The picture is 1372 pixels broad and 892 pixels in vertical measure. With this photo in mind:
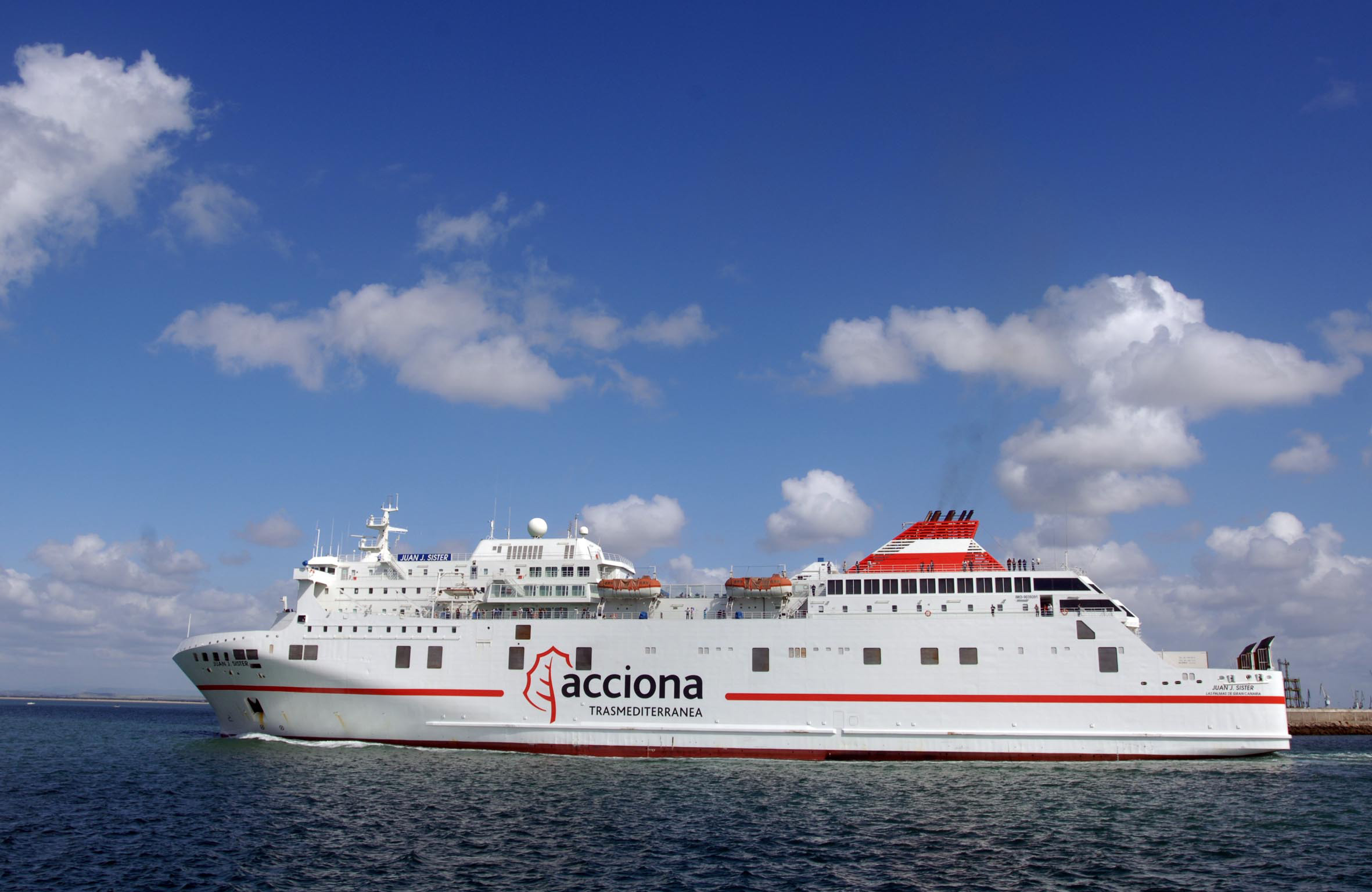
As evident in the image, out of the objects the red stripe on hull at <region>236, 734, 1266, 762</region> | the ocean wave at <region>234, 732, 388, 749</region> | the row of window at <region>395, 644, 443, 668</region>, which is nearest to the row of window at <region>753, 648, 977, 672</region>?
the red stripe on hull at <region>236, 734, 1266, 762</region>

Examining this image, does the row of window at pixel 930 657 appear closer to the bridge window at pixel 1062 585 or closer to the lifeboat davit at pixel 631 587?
the bridge window at pixel 1062 585

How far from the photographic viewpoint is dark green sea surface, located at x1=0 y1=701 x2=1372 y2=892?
17750 mm

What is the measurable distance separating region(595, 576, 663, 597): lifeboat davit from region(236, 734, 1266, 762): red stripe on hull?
601cm

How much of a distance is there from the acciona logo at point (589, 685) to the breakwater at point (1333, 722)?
59850 mm

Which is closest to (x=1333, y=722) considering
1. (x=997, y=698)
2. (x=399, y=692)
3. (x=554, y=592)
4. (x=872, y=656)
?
(x=997, y=698)

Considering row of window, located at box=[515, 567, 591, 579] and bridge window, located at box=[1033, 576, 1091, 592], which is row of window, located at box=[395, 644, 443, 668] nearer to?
row of window, located at box=[515, 567, 591, 579]

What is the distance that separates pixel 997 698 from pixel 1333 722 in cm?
5640

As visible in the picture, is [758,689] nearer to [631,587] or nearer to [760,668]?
[760,668]

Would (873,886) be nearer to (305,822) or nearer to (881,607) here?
(305,822)

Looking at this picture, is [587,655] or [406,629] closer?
[587,655]

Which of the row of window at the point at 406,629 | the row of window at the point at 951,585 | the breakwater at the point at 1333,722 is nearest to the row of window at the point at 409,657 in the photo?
the row of window at the point at 406,629

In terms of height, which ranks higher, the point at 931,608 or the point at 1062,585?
the point at 1062,585

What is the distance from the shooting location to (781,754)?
33.6 m

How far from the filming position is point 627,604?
123ft
